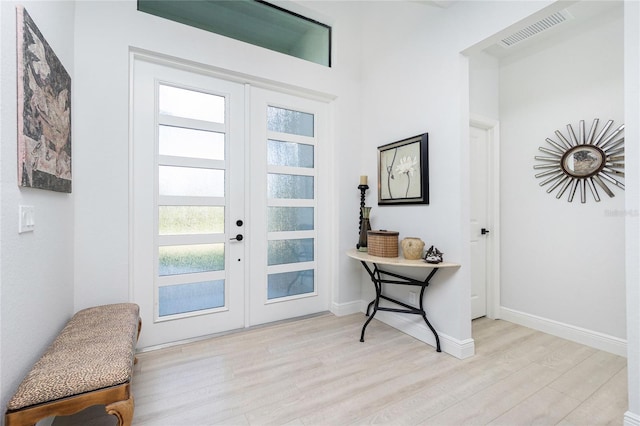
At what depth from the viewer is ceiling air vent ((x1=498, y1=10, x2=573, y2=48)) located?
2.36 meters

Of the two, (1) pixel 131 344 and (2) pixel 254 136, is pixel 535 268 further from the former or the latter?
(1) pixel 131 344

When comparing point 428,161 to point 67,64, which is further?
point 428,161

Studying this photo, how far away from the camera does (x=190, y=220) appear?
2514 millimetres

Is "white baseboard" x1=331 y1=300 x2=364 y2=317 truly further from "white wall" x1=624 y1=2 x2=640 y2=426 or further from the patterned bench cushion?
"white wall" x1=624 y1=2 x2=640 y2=426

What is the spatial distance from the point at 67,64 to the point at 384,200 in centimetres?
285

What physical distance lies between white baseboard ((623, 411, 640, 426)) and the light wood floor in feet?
0.28

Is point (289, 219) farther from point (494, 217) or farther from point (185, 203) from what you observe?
point (494, 217)

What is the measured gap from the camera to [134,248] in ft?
7.53

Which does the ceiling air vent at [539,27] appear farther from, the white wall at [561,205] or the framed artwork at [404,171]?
the framed artwork at [404,171]

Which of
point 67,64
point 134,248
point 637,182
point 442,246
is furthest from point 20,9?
point 637,182

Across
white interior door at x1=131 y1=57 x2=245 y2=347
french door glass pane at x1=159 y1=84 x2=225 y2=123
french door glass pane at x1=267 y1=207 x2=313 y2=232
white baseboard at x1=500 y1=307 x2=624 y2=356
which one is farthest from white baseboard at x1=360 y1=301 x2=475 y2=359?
french door glass pane at x1=159 y1=84 x2=225 y2=123

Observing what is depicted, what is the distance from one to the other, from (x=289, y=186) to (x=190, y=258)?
122 centimetres

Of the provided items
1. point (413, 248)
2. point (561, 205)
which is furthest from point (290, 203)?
point (561, 205)

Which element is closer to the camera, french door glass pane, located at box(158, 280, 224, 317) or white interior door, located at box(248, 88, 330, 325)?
french door glass pane, located at box(158, 280, 224, 317)
